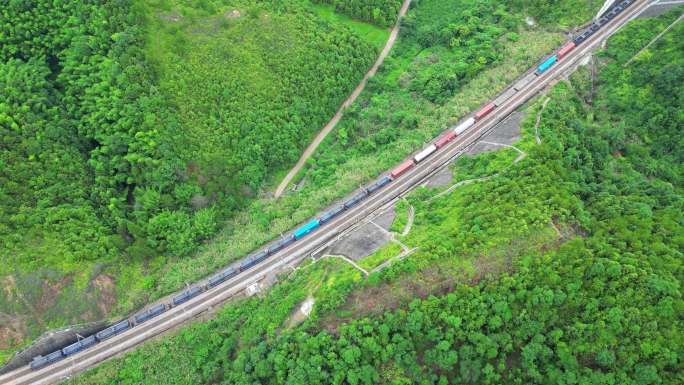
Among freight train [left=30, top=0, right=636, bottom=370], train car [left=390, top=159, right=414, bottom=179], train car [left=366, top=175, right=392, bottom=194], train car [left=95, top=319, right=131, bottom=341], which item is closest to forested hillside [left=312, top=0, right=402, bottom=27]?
freight train [left=30, top=0, right=636, bottom=370]

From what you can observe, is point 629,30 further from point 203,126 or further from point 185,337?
point 185,337

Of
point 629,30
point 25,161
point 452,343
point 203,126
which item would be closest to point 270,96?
point 203,126

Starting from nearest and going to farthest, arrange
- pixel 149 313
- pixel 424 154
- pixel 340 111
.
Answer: pixel 149 313 → pixel 424 154 → pixel 340 111

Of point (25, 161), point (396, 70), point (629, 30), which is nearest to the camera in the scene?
point (25, 161)

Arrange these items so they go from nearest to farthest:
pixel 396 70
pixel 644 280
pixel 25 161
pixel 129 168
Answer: pixel 644 280, pixel 25 161, pixel 129 168, pixel 396 70

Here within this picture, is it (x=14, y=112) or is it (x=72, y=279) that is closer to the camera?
(x=72, y=279)

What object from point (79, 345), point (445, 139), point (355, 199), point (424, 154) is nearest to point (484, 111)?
point (445, 139)

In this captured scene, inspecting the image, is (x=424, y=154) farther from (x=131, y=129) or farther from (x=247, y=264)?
(x=131, y=129)
